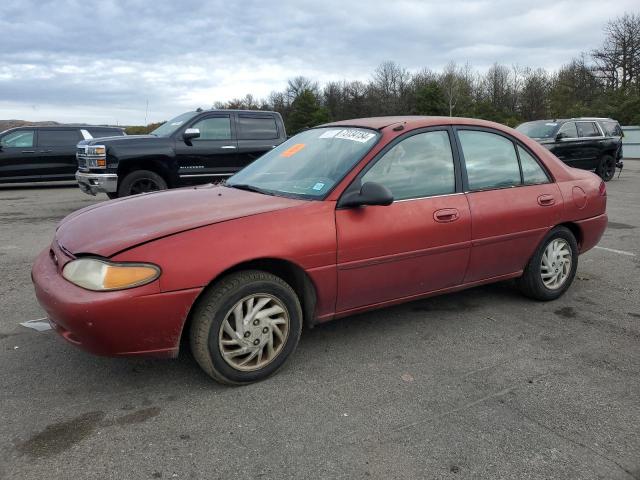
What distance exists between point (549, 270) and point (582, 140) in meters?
12.1

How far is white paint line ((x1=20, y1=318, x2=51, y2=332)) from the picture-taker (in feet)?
12.9

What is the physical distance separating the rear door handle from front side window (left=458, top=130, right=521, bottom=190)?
0.23m

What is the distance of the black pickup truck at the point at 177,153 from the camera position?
9.00m

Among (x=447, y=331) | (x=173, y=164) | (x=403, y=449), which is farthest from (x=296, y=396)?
(x=173, y=164)

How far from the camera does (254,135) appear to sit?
409 inches

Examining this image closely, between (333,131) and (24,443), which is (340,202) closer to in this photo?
(333,131)

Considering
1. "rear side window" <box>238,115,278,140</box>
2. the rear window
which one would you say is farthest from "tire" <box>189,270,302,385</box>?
the rear window

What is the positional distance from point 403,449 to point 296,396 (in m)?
0.72

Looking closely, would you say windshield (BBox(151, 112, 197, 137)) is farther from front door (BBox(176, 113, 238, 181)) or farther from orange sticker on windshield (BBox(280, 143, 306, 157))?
orange sticker on windshield (BBox(280, 143, 306, 157))

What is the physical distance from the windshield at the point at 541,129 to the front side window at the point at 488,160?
11341 mm

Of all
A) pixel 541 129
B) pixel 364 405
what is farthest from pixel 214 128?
pixel 541 129

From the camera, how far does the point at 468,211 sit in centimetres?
387

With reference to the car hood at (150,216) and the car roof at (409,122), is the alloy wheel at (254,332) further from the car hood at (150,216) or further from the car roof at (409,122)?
the car roof at (409,122)

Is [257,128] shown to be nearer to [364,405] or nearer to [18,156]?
[18,156]
